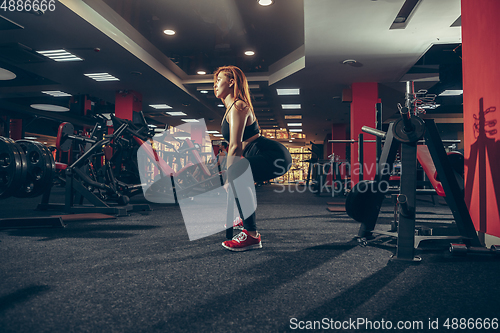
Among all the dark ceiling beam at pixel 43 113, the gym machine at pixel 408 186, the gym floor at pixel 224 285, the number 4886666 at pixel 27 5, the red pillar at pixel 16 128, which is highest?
the dark ceiling beam at pixel 43 113

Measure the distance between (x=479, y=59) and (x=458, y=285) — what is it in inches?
67.5

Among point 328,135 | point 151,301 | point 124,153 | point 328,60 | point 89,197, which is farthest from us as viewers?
point 328,135

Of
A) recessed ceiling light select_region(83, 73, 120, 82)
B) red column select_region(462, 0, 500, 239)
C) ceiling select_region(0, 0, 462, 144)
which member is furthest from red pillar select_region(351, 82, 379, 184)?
recessed ceiling light select_region(83, 73, 120, 82)

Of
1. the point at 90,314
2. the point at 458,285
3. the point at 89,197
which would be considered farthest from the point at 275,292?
the point at 89,197

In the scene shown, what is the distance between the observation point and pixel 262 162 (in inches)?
72.8

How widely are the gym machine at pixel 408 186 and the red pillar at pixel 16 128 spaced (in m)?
13.9

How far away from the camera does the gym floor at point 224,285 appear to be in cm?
99

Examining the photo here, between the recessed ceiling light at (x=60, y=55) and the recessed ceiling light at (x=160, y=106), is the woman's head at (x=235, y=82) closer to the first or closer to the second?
the recessed ceiling light at (x=60, y=55)

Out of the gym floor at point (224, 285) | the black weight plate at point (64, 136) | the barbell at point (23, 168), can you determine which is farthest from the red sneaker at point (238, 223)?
the black weight plate at point (64, 136)

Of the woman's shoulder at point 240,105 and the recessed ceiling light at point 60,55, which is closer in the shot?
the woman's shoulder at point 240,105

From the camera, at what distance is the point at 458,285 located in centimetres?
131

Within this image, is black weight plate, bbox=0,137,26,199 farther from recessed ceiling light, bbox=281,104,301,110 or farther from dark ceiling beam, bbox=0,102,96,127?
dark ceiling beam, bbox=0,102,96,127

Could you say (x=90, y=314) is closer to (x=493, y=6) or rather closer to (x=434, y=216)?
(x=493, y=6)

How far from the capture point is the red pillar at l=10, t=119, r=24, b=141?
11.8 m
